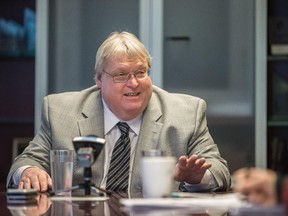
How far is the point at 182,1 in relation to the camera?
153 inches

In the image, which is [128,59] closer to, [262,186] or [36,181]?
Result: [36,181]

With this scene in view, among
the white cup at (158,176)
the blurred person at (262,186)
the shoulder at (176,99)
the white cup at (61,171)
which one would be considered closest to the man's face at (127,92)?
the shoulder at (176,99)

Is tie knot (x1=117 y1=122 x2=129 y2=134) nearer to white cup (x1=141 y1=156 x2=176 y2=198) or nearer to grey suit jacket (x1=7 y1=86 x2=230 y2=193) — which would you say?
grey suit jacket (x1=7 y1=86 x2=230 y2=193)

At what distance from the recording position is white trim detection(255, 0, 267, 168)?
3723 mm

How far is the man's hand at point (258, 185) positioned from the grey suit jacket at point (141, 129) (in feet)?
4.47

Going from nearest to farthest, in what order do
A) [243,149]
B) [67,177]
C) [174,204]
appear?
[174,204] < [67,177] < [243,149]

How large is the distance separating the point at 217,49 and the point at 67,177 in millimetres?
1949

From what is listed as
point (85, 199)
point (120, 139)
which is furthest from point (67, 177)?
point (120, 139)

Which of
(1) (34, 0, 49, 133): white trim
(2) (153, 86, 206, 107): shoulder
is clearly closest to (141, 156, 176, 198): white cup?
(2) (153, 86, 206, 107): shoulder

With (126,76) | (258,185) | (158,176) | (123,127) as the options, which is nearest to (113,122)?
(123,127)

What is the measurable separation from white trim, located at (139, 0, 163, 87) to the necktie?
1.18 metres

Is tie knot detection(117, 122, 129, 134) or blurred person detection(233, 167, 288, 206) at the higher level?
tie knot detection(117, 122, 129, 134)

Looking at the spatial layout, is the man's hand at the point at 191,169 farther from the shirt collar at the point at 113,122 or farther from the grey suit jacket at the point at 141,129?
the shirt collar at the point at 113,122

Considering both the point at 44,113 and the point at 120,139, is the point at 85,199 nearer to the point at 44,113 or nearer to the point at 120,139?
the point at 120,139
